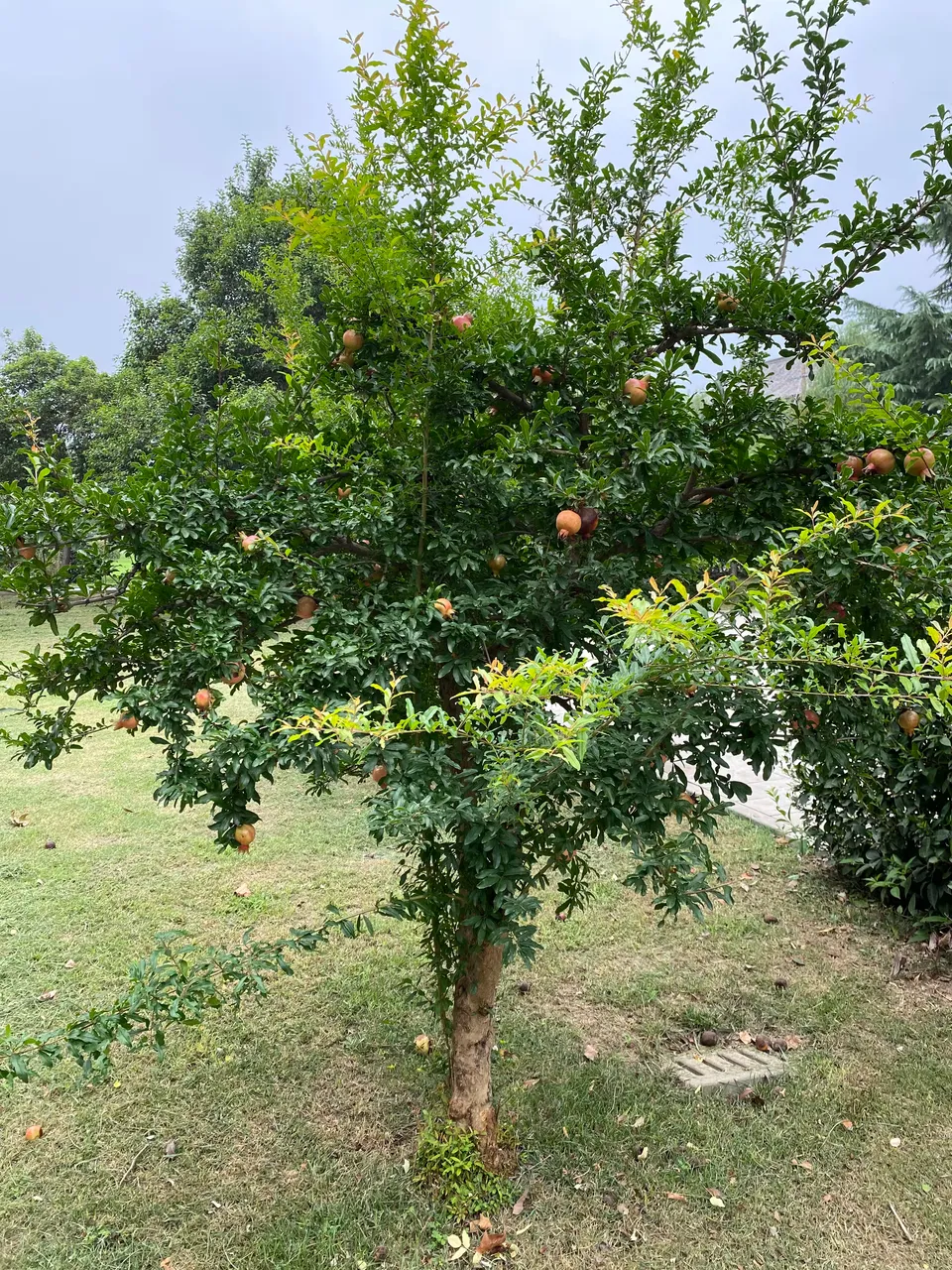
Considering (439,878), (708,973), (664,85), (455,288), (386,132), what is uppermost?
(664,85)

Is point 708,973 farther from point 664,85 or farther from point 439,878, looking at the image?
point 664,85

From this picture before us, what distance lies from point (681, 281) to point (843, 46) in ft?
1.79

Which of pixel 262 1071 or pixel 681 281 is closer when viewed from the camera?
pixel 681 281

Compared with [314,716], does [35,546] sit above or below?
above

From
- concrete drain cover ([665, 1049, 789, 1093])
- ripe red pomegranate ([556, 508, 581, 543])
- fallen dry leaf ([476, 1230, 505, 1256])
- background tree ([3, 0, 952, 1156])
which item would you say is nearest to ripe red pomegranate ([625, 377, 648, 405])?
background tree ([3, 0, 952, 1156])

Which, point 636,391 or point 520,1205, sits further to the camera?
point 520,1205

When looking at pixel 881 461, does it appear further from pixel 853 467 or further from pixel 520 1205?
pixel 520 1205

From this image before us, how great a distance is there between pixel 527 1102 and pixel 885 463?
1.95 metres

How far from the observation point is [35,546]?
1.62 metres

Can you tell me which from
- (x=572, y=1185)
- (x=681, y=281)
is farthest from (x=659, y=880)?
(x=681, y=281)

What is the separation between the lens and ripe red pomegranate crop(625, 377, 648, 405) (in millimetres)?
1714

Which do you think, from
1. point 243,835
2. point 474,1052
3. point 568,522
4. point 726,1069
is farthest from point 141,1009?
point 726,1069

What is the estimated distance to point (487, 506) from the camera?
186 cm

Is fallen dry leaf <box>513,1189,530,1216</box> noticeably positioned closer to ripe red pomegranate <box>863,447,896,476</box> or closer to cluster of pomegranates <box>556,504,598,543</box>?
cluster of pomegranates <box>556,504,598,543</box>
